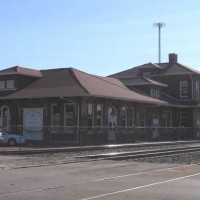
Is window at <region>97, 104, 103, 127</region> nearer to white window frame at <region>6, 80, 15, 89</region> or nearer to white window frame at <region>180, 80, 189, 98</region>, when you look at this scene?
white window frame at <region>6, 80, 15, 89</region>

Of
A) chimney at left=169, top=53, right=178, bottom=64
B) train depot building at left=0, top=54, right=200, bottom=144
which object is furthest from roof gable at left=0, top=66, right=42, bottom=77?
chimney at left=169, top=53, right=178, bottom=64

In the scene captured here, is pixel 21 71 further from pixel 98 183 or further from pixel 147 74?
pixel 98 183

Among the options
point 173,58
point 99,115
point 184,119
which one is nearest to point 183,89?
point 184,119

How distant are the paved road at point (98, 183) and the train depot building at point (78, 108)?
56.9ft

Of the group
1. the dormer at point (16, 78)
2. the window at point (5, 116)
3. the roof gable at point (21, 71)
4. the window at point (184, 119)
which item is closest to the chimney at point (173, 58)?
the window at point (184, 119)

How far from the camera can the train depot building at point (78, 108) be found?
3906 centimetres

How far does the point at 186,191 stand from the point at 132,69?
181 feet

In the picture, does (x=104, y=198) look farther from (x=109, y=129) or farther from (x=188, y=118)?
(x=188, y=118)

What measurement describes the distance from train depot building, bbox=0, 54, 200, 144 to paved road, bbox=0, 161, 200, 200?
17334mm

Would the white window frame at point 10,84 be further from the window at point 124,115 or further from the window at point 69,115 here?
the window at point 124,115

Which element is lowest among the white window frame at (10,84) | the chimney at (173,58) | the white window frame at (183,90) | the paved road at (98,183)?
the paved road at (98,183)

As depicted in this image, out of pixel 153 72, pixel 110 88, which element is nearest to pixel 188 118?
pixel 153 72

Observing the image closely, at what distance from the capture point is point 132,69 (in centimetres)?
6694

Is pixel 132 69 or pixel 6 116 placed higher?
pixel 132 69
